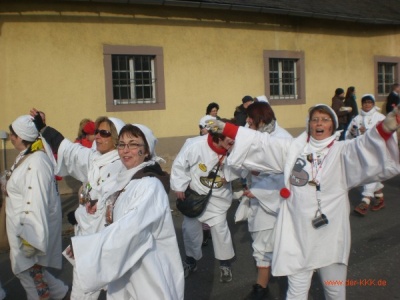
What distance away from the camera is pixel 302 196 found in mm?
3453

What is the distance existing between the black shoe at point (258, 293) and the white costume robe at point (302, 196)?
100 cm

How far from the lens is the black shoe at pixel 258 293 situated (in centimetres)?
441

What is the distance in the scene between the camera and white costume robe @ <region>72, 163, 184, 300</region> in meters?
2.46

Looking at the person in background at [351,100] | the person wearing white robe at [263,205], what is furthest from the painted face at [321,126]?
the person in background at [351,100]

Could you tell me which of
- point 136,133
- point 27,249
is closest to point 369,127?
point 136,133

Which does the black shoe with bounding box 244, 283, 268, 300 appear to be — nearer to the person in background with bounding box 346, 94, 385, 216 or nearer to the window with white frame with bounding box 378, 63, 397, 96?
the person in background with bounding box 346, 94, 385, 216

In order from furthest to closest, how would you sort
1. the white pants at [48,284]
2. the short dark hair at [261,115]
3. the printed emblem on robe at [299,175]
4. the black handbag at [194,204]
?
the black handbag at [194,204]
the short dark hair at [261,115]
the white pants at [48,284]
the printed emblem on robe at [299,175]

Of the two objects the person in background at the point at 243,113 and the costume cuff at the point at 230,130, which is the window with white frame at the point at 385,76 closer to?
the person in background at the point at 243,113

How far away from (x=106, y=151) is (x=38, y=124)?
0.96 meters

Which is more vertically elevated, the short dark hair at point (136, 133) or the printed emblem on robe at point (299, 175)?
the short dark hair at point (136, 133)

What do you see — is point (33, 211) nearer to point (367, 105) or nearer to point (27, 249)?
point (27, 249)

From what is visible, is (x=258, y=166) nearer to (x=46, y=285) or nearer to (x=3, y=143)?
(x=46, y=285)

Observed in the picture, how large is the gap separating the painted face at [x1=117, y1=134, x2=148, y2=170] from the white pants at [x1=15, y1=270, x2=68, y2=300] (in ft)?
5.98

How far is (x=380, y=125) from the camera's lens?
2.79 metres
